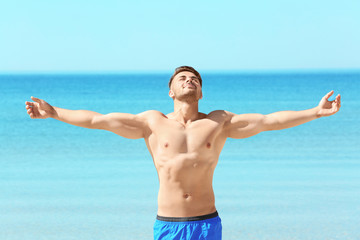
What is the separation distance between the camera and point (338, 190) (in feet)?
34.0

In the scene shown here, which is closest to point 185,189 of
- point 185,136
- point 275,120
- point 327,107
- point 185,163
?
point 185,163

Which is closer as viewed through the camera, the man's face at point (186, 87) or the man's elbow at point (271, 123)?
the man's face at point (186, 87)

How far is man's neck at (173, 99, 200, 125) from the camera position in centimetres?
538

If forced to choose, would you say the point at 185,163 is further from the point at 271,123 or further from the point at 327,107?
the point at 327,107

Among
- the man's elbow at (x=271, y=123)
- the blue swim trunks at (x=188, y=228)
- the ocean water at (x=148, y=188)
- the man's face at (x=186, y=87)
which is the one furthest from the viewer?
the ocean water at (x=148, y=188)

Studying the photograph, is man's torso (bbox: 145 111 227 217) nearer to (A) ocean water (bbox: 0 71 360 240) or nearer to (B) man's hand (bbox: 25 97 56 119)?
(B) man's hand (bbox: 25 97 56 119)

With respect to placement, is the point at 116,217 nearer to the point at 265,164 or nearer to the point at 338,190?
the point at 338,190

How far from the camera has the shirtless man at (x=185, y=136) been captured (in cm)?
525

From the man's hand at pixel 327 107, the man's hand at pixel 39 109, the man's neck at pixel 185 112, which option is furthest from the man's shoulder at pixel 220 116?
the man's hand at pixel 39 109

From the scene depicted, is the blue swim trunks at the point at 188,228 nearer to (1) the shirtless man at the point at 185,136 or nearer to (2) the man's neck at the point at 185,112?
(1) the shirtless man at the point at 185,136

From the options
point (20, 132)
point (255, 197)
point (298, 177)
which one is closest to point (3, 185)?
point (255, 197)

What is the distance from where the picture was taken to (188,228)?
518 centimetres

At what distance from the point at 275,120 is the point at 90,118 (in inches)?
60.3

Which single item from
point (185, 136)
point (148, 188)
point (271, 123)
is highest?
point (148, 188)
